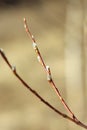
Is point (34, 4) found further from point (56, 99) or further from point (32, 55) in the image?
point (56, 99)

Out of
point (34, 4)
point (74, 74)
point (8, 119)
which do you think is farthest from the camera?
point (34, 4)

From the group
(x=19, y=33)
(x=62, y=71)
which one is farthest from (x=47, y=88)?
(x=19, y=33)

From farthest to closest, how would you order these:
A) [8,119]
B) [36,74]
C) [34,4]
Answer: [34,4]
[36,74]
[8,119]

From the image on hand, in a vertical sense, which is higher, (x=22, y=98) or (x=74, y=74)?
(x=74, y=74)

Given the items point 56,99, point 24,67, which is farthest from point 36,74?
point 56,99

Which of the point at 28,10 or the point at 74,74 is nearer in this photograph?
the point at 74,74

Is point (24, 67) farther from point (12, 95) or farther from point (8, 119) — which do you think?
point (8, 119)

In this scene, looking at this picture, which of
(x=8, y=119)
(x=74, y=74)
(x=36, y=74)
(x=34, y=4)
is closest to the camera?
(x=74, y=74)
